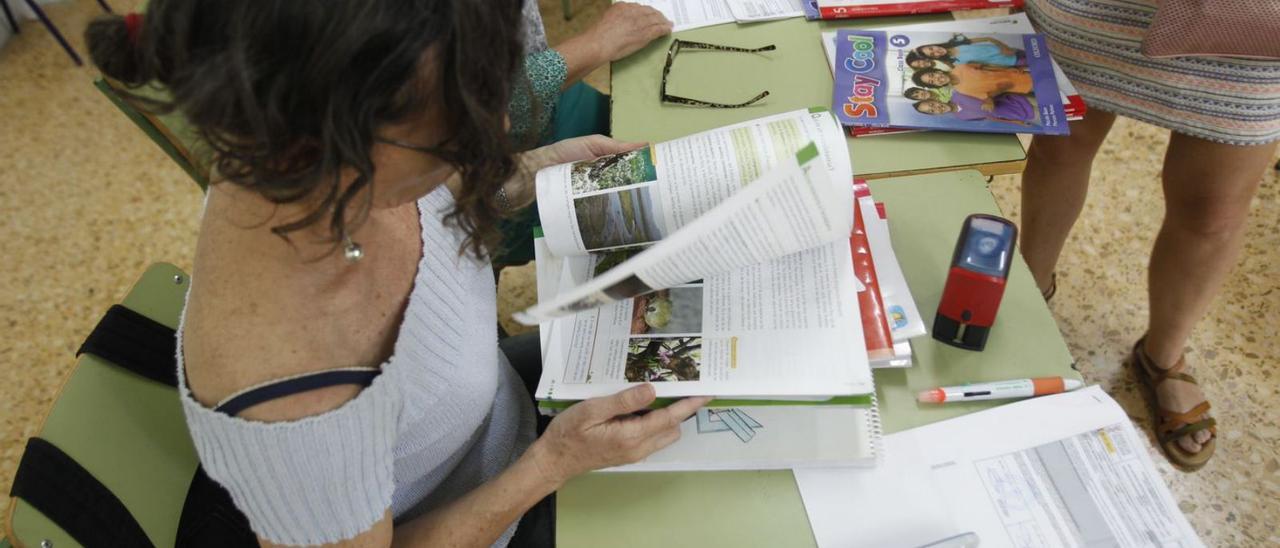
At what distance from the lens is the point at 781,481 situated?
0.75m

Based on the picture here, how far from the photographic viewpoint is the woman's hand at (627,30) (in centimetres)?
120

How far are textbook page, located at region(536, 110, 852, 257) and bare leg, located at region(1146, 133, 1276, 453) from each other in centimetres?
77

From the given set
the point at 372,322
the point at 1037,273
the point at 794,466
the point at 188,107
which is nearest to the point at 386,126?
the point at 188,107

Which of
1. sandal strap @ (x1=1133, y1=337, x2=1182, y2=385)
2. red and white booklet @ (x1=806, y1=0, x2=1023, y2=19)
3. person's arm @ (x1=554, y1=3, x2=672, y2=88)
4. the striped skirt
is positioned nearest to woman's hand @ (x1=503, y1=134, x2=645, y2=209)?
person's arm @ (x1=554, y1=3, x2=672, y2=88)

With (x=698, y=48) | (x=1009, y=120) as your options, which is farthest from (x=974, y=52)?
(x=698, y=48)

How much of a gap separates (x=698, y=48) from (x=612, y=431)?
2.30 ft

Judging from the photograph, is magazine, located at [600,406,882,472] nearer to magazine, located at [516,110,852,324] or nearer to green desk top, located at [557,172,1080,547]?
green desk top, located at [557,172,1080,547]

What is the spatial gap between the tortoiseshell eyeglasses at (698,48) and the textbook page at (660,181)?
25cm

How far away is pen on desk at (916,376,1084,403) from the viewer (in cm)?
77

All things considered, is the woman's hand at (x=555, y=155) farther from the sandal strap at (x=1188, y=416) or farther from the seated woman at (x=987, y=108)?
the sandal strap at (x=1188, y=416)

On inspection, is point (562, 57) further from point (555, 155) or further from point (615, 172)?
point (615, 172)

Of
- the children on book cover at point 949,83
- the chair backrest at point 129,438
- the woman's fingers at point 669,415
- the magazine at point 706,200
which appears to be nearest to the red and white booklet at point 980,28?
the children on book cover at point 949,83

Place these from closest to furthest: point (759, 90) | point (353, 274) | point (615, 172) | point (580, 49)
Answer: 1. point (353, 274)
2. point (615, 172)
3. point (759, 90)
4. point (580, 49)

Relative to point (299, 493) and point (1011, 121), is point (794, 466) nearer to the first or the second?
point (299, 493)
